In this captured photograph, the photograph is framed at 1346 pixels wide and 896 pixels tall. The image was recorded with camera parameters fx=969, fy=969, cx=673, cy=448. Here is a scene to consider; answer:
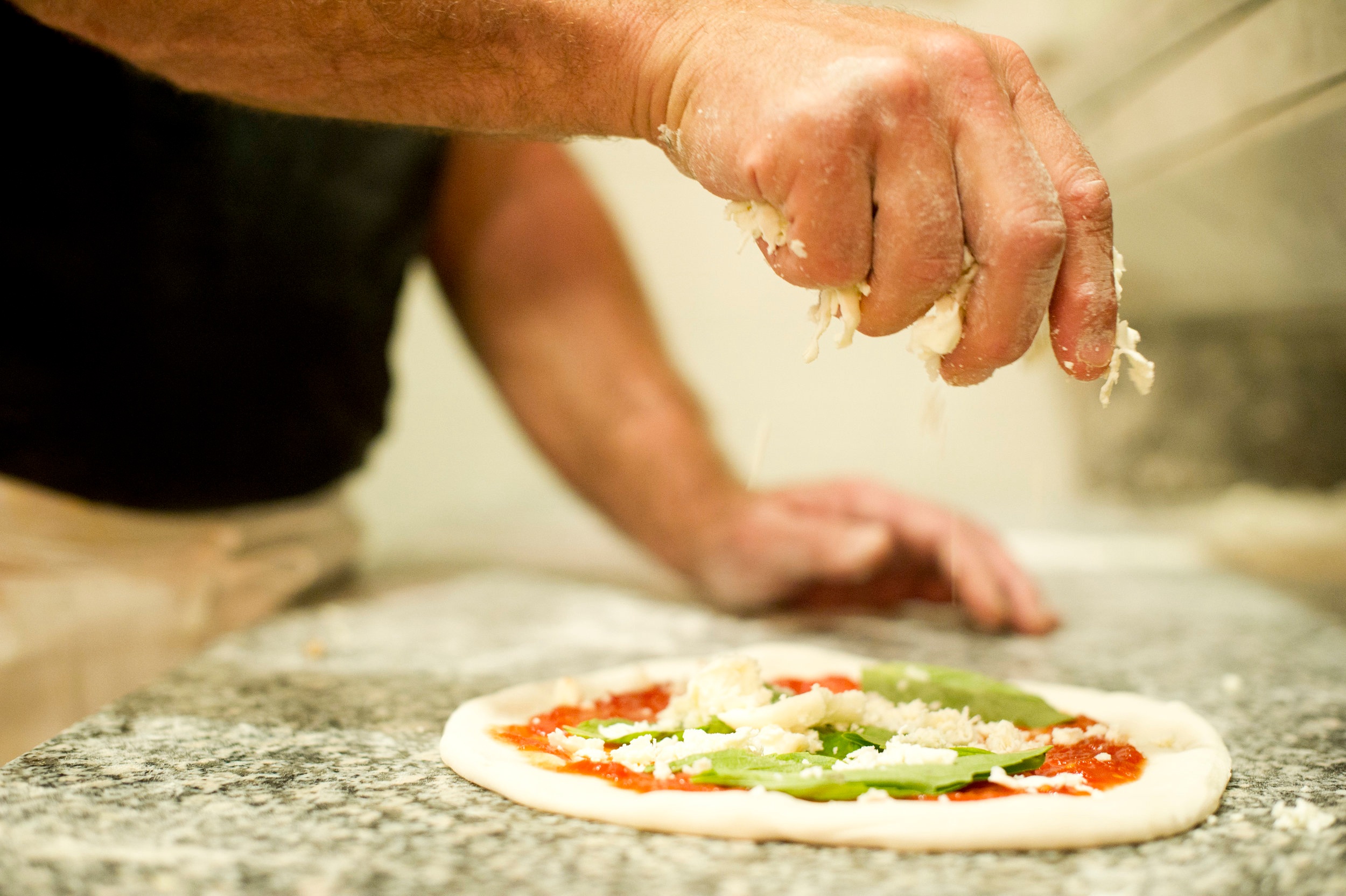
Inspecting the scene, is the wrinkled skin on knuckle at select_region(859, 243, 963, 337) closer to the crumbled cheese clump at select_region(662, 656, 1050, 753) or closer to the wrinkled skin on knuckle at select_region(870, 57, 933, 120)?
the wrinkled skin on knuckle at select_region(870, 57, 933, 120)

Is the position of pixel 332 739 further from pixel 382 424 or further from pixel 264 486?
pixel 382 424

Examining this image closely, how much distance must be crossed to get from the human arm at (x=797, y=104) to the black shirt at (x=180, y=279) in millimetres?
470

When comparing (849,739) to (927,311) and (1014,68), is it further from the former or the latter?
(1014,68)

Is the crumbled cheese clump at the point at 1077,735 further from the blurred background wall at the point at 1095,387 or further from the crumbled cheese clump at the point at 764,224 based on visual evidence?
the crumbled cheese clump at the point at 764,224

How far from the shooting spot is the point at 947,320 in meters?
0.66

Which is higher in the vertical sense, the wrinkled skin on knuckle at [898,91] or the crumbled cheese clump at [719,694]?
the wrinkled skin on knuckle at [898,91]

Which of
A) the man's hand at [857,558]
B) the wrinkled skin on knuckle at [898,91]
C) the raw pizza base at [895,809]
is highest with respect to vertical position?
the wrinkled skin on knuckle at [898,91]

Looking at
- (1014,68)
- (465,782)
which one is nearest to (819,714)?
(465,782)

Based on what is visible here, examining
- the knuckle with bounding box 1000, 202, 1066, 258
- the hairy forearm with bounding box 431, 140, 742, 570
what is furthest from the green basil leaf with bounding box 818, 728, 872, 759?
the hairy forearm with bounding box 431, 140, 742, 570

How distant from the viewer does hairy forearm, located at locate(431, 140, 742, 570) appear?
1476 mm

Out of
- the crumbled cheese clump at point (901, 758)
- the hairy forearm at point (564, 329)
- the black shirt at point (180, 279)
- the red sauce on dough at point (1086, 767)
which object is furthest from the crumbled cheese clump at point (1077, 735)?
the black shirt at point (180, 279)

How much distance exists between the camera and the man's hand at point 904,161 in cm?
60

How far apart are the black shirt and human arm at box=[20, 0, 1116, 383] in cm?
47

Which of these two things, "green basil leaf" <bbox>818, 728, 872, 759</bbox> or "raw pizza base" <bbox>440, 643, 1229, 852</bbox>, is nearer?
"raw pizza base" <bbox>440, 643, 1229, 852</bbox>
